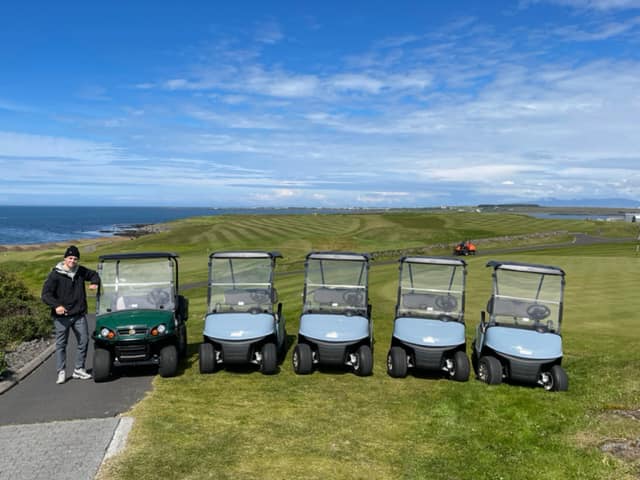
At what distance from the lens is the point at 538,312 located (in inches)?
396

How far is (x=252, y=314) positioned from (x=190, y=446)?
377 cm

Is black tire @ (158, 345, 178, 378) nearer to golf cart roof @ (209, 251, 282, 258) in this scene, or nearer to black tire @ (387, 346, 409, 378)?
golf cart roof @ (209, 251, 282, 258)

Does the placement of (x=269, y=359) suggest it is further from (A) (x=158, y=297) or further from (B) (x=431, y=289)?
(B) (x=431, y=289)

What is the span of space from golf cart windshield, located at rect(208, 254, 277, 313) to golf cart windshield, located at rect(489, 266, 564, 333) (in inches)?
185

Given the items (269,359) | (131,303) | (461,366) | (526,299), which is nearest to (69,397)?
(131,303)

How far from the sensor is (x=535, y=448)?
6969 millimetres

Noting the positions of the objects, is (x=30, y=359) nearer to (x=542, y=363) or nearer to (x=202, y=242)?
(x=542, y=363)

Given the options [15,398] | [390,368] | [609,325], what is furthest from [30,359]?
[609,325]

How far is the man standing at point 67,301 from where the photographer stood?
9.60 m

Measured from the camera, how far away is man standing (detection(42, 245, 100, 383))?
31.5 feet

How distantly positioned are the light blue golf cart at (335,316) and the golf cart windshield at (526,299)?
8.72ft

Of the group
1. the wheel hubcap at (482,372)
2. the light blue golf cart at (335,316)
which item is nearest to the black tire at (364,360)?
the light blue golf cart at (335,316)

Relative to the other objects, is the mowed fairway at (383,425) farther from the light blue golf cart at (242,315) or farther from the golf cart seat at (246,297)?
the golf cart seat at (246,297)

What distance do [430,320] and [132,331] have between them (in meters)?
5.90
